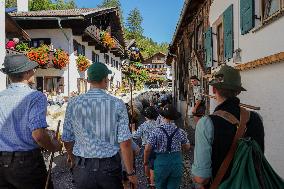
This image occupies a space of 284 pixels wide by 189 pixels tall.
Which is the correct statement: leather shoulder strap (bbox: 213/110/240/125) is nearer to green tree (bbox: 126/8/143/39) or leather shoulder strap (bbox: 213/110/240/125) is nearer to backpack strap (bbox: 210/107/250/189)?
backpack strap (bbox: 210/107/250/189)

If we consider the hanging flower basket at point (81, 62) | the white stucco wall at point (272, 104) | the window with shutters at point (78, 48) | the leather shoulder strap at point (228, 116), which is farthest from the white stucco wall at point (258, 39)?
the window with shutters at point (78, 48)

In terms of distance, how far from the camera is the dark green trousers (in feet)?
17.1

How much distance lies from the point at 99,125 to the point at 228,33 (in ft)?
18.9

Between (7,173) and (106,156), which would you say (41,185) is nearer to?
(7,173)

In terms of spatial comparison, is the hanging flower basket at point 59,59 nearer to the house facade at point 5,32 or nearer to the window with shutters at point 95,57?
the house facade at point 5,32

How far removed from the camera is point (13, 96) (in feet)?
11.9

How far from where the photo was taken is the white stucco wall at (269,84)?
539 cm

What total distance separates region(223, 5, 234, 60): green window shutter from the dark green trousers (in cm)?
378

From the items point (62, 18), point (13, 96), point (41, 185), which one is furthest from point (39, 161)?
point (62, 18)

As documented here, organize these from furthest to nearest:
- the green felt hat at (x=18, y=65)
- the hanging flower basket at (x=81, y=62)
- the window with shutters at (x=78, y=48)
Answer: the window with shutters at (x=78, y=48) < the hanging flower basket at (x=81, y=62) < the green felt hat at (x=18, y=65)

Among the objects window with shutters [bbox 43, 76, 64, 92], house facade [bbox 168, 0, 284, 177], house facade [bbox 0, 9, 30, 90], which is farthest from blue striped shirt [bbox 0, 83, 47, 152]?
window with shutters [bbox 43, 76, 64, 92]

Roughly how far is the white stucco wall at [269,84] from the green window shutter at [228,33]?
0.87m

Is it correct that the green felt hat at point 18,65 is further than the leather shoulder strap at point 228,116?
Yes

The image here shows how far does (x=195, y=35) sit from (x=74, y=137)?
11.6m
